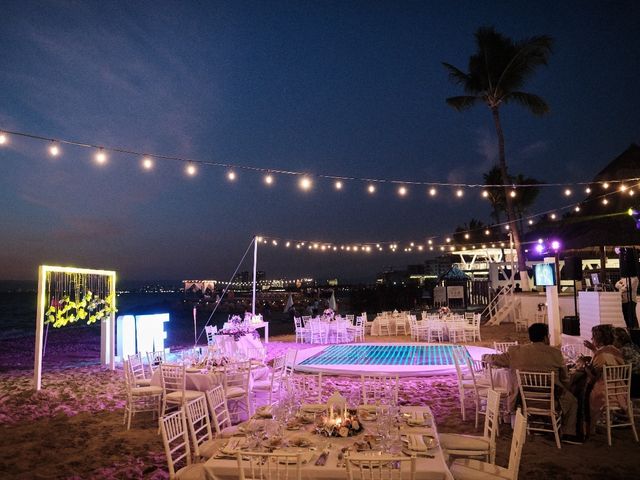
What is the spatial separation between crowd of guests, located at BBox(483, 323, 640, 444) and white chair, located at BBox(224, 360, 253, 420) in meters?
3.26

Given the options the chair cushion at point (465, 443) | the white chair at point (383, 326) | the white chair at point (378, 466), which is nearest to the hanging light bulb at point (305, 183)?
the chair cushion at point (465, 443)

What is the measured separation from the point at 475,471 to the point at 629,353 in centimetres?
381

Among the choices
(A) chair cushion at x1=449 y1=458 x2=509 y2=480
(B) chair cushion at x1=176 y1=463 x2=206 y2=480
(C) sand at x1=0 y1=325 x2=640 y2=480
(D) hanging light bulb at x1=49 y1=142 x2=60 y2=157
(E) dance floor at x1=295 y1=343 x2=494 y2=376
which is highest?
(D) hanging light bulb at x1=49 y1=142 x2=60 y2=157

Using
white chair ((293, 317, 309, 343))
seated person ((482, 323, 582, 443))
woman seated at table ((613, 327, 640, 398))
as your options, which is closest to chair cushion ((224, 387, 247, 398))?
seated person ((482, 323, 582, 443))

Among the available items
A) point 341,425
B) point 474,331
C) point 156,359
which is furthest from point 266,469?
point 474,331

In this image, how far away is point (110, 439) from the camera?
224 inches

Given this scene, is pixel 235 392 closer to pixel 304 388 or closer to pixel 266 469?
pixel 304 388

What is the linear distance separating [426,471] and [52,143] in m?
6.85

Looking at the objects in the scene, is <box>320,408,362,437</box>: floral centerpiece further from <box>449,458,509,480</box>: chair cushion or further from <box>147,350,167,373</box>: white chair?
<box>147,350,167,373</box>: white chair

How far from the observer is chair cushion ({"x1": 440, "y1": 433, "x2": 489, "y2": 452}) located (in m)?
3.94

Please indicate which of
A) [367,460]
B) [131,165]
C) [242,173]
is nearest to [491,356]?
[367,460]

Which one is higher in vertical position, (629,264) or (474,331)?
(629,264)

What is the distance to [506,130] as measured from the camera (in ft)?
63.7

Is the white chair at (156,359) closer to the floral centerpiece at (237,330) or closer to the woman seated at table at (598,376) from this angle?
the floral centerpiece at (237,330)
